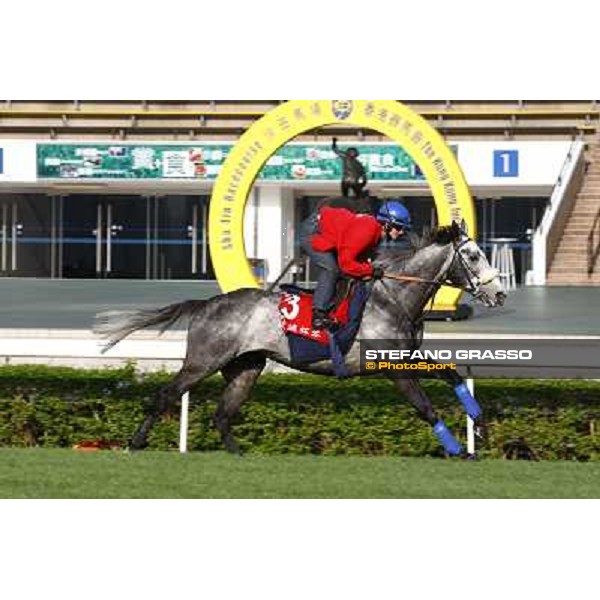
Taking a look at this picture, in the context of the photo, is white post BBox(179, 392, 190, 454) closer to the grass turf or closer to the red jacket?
the grass turf

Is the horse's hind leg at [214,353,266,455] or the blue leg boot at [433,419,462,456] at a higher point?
the horse's hind leg at [214,353,266,455]

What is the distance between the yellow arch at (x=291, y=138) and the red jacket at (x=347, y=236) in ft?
22.0

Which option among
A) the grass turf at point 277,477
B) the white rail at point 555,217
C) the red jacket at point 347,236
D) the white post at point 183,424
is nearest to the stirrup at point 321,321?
the red jacket at point 347,236

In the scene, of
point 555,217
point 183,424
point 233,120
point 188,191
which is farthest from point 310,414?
point 188,191

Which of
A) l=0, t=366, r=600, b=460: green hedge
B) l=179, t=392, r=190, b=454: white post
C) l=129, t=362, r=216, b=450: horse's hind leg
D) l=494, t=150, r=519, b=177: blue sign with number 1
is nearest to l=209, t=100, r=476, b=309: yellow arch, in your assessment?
l=0, t=366, r=600, b=460: green hedge

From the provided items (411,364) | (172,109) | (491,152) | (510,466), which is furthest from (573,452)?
(172,109)

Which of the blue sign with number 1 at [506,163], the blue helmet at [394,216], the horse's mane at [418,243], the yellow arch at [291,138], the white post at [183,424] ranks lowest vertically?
the white post at [183,424]

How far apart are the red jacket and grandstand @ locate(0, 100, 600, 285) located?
21231 millimetres

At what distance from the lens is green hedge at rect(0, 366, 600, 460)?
10438 millimetres

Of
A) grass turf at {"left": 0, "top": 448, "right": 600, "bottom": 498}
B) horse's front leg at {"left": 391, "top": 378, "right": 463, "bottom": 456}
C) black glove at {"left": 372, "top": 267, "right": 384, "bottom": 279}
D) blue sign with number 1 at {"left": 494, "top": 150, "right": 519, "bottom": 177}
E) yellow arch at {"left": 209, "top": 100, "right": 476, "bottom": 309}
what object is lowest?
grass turf at {"left": 0, "top": 448, "right": 600, "bottom": 498}

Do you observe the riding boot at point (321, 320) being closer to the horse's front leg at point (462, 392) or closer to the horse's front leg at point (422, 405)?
the horse's front leg at point (422, 405)

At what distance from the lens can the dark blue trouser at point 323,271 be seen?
30.0 ft

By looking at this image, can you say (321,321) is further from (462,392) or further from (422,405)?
(462,392)

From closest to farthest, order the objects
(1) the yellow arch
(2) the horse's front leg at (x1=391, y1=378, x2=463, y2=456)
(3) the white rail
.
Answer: (2) the horse's front leg at (x1=391, y1=378, x2=463, y2=456), (1) the yellow arch, (3) the white rail
